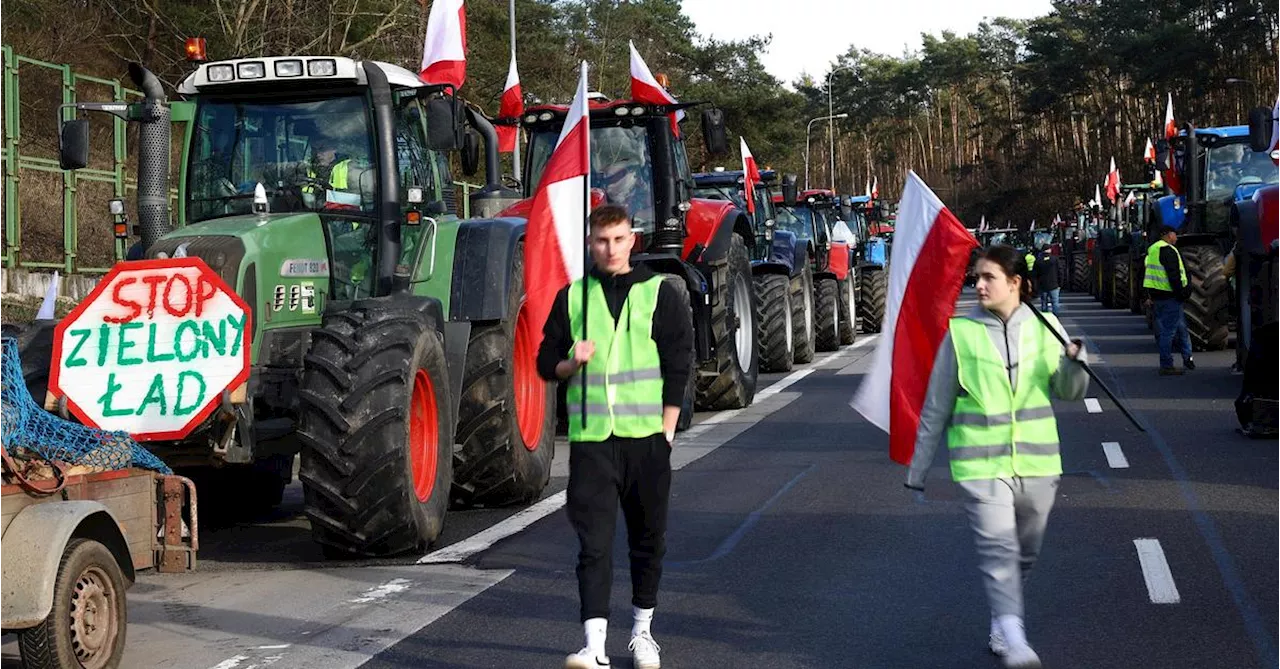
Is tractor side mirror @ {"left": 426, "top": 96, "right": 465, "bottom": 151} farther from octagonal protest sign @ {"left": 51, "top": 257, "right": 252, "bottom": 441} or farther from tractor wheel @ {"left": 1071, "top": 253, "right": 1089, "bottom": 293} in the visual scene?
tractor wheel @ {"left": 1071, "top": 253, "right": 1089, "bottom": 293}

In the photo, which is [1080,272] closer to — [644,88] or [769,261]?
[769,261]

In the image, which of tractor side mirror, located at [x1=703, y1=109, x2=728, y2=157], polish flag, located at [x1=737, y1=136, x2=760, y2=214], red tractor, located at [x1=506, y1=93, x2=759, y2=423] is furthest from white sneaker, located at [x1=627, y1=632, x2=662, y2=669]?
polish flag, located at [x1=737, y1=136, x2=760, y2=214]

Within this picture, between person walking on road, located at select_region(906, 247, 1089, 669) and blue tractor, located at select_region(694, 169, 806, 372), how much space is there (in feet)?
46.5

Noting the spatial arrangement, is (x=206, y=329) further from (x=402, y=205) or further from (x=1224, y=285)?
(x=1224, y=285)

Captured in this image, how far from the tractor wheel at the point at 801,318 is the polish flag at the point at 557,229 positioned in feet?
56.8

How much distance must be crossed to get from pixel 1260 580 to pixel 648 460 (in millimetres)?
3282

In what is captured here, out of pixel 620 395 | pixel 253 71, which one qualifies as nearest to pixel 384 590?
pixel 620 395

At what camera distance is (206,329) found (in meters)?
9.15

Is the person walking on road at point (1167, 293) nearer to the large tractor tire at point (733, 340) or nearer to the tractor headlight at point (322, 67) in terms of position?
the large tractor tire at point (733, 340)

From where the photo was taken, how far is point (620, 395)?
6875 millimetres

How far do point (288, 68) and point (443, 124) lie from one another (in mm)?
898

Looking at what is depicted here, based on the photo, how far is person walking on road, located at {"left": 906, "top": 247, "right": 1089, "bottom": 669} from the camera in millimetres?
6695

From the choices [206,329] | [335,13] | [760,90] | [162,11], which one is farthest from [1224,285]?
[760,90]

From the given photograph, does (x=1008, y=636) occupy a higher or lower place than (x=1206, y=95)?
lower
